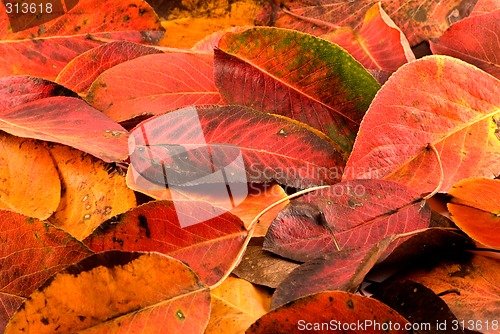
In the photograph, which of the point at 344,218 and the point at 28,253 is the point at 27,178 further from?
the point at 344,218

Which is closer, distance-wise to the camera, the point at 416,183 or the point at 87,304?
the point at 87,304

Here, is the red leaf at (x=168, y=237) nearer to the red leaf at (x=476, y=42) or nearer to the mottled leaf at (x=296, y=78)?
the mottled leaf at (x=296, y=78)

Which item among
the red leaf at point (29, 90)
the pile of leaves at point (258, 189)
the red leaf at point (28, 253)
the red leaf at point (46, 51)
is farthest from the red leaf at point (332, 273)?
the red leaf at point (46, 51)

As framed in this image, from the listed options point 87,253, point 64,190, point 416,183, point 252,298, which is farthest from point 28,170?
point 416,183

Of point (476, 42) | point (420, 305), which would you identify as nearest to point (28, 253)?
point (420, 305)

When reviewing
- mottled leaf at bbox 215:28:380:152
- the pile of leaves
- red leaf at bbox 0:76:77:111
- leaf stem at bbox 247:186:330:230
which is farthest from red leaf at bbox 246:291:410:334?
red leaf at bbox 0:76:77:111

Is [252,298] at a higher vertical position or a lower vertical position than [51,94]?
lower

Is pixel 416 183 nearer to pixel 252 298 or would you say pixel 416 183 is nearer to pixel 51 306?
pixel 252 298

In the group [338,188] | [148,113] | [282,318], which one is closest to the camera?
[282,318]
